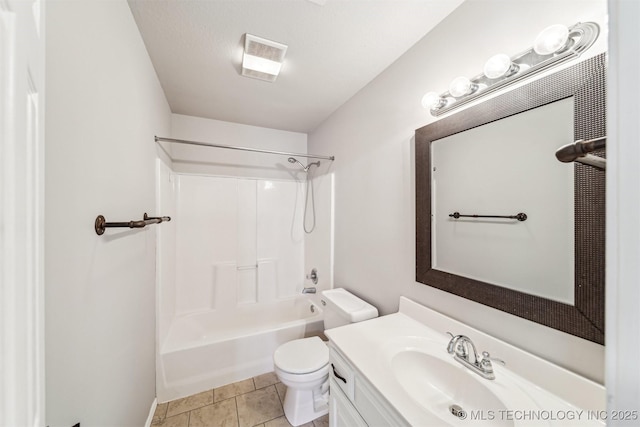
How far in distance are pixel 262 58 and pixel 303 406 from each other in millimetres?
2405

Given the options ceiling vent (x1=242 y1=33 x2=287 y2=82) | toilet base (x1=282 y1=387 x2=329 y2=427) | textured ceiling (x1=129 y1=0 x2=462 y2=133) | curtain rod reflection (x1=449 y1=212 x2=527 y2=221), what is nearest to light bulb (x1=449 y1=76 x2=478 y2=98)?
textured ceiling (x1=129 y1=0 x2=462 y2=133)

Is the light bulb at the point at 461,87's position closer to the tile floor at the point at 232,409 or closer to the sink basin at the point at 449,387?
the sink basin at the point at 449,387

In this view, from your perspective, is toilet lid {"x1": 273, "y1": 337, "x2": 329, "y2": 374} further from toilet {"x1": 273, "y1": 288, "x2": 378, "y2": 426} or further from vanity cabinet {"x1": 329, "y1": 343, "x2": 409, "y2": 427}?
vanity cabinet {"x1": 329, "y1": 343, "x2": 409, "y2": 427}

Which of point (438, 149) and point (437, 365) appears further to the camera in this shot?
point (438, 149)

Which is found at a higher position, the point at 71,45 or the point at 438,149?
the point at 71,45

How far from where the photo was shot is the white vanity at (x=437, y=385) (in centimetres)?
74

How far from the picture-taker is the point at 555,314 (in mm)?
825

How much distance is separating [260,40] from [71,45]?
92 cm

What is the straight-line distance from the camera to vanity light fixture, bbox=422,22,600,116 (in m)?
0.77

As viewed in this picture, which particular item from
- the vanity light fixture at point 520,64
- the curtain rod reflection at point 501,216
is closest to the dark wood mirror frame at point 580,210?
the vanity light fixture at point 520,64

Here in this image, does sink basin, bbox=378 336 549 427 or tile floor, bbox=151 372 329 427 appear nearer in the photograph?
sink basin, bbox=378 336 549 427
